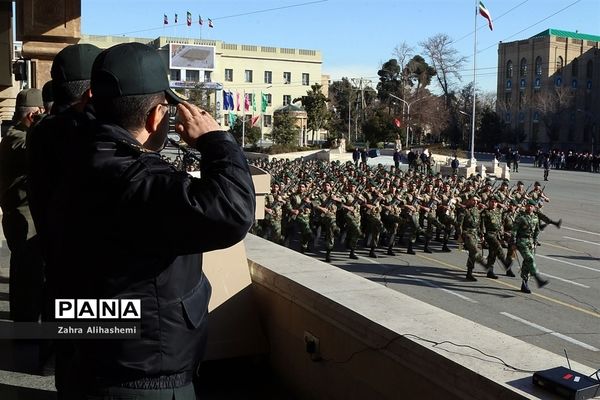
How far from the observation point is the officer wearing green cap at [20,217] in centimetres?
376

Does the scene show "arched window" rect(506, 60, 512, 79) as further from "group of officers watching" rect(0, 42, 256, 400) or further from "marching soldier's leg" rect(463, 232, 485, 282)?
"group of officers watching" rect(0, 42, 256, 400)

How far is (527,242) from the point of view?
41.1 feet

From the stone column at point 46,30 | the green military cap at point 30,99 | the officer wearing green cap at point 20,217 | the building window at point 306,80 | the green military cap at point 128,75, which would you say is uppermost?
the building window at point 306,80

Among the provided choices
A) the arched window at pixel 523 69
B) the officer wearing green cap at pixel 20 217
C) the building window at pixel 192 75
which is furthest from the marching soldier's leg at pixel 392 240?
the building window at pixel 192 75

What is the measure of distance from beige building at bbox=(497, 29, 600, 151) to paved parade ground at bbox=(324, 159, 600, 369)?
51.8 meters

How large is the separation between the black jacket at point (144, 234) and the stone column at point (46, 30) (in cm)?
542

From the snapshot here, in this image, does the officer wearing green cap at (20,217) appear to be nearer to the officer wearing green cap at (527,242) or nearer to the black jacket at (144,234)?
the black jacket at (144,234)

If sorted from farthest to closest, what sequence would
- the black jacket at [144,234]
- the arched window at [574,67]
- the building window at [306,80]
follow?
the building window at [306,80] → the arched window at [574,67] → the black jacket at [144,234]

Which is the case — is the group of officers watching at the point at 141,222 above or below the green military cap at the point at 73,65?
below

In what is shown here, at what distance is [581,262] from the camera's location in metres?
15.0

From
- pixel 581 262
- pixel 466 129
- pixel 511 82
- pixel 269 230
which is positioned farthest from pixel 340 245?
pixel 511 82

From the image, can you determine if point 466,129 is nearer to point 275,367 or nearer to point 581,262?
point 581,262

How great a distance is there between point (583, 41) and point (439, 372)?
7833cm

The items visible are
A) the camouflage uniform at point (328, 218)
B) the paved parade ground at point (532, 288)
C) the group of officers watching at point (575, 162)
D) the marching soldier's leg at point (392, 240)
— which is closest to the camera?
the paved parade ground at point (532, 288)
